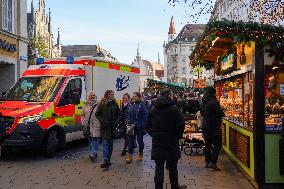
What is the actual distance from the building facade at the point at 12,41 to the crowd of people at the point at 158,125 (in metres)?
11.7

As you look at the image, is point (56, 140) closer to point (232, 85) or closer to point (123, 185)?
point (123, 185)

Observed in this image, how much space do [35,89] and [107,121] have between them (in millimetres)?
3245

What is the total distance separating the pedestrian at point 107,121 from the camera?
9.68 metres

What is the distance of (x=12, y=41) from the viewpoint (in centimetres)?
2208

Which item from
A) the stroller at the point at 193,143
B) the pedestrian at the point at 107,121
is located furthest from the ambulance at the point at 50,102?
the stroller at the point at 193,143

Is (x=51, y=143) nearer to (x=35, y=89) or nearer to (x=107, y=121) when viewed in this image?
(x=35, y=89)

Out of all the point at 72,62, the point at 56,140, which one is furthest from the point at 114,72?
the point at 56,140

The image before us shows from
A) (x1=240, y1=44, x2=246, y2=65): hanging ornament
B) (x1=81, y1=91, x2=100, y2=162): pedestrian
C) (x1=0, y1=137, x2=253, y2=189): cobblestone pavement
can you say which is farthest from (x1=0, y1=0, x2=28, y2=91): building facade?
(x1=240, y1=44, x2=246, y2=65): hanging ornament

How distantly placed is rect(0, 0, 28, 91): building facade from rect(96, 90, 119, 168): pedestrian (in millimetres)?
12651

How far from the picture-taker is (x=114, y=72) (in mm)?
15375

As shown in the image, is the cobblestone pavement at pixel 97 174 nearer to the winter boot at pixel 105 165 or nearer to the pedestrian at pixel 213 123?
the winter boot at pixel 105 165

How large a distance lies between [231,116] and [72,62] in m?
5.11

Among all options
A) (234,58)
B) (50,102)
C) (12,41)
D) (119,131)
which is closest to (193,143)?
(234,58)

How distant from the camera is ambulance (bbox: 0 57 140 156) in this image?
10.6 meters
